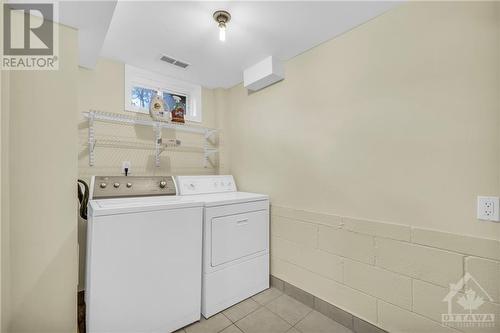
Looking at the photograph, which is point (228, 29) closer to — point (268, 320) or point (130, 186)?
point (130, 186)

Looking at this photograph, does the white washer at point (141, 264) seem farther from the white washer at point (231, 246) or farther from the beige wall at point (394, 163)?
the beige wall at point (394, 163)

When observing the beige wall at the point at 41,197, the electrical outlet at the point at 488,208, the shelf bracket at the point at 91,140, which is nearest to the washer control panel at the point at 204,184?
the shelf bracket at the point at 91,140

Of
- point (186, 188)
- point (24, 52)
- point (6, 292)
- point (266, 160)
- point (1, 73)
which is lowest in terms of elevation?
point (6, 292)

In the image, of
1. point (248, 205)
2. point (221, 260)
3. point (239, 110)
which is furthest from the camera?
point (239, 110)

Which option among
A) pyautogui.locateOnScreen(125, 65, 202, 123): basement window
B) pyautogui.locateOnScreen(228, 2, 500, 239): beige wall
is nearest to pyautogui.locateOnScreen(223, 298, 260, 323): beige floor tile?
pyautogui.locateOnScreen(228, 2, 500, 239): beige wall

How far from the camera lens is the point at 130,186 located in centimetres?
191

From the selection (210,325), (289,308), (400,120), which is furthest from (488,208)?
(210,325)

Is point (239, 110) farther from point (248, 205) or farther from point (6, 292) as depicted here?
point (6, 292)

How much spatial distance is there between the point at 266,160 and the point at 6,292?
199 cm

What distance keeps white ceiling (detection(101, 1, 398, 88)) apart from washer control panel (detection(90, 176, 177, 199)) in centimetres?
113

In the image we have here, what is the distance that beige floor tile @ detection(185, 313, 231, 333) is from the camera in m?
1.61

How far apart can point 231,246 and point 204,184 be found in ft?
2.41

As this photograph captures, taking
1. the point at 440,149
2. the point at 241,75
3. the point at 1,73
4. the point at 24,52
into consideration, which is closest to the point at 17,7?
the point at 24,52

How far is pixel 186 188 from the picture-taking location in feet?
7.15
